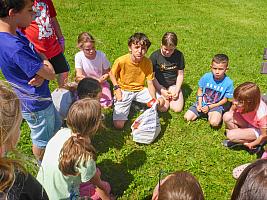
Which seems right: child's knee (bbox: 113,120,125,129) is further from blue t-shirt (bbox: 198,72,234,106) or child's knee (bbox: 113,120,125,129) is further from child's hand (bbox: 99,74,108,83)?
blue t-shirt (bbox: 198,72,234,106)

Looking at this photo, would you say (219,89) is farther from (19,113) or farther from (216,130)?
(19,113)

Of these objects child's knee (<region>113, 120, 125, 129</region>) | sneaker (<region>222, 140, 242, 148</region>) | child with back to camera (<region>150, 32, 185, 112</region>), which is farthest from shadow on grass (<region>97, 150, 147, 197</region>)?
child with back to camera (<region>150, 32, 185, 112</region>)

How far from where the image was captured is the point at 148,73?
5266 millimetres

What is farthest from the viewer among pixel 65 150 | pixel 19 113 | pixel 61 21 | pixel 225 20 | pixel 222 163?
pixel 225 20

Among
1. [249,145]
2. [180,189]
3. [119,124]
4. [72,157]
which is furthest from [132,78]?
[180,189]

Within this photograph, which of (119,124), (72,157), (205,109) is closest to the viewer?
(72,157)

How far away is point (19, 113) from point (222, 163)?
3.14 m

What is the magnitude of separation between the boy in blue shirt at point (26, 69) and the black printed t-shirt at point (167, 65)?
7.66 feet

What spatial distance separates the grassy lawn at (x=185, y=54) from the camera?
407 centimetres

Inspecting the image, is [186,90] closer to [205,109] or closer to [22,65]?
[205,109]

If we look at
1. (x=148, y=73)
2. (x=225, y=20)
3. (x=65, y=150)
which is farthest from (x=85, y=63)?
(x=225, y=20)

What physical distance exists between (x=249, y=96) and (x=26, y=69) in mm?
2664

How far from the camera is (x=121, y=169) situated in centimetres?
406

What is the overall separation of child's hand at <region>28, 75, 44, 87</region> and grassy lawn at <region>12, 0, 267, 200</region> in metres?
1.36
